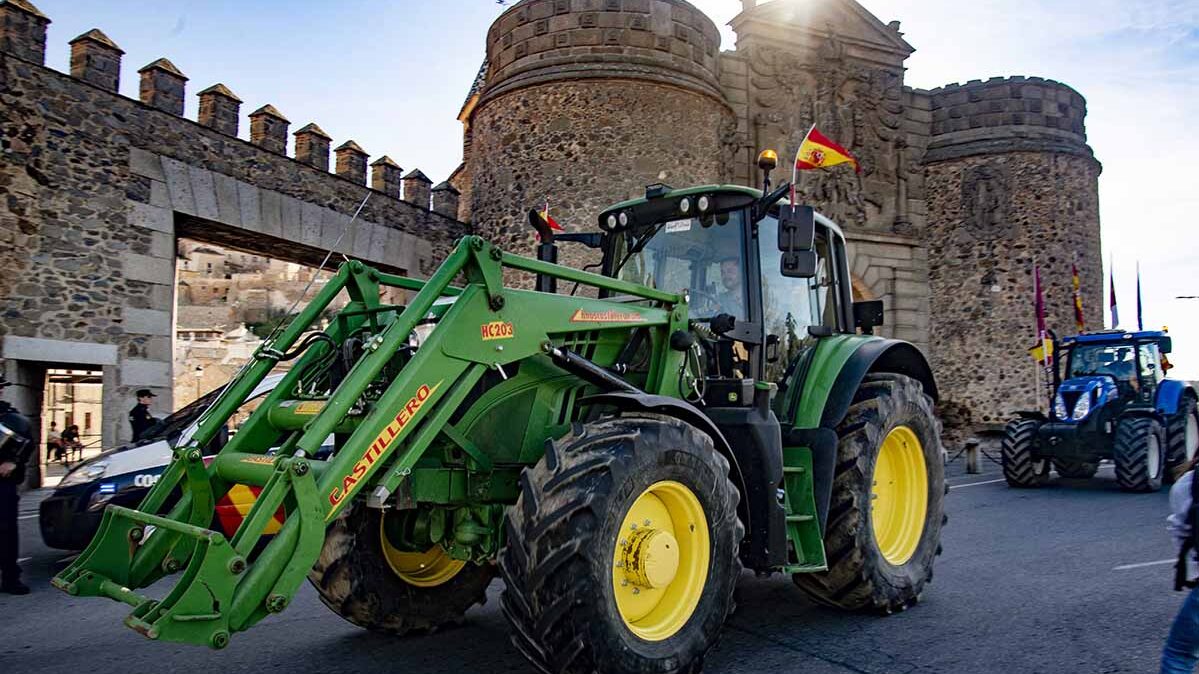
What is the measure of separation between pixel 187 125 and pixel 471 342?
11.8m

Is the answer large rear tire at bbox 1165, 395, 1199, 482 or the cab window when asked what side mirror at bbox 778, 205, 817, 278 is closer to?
large rear tire at bbox 1165, 395, 1199, 482

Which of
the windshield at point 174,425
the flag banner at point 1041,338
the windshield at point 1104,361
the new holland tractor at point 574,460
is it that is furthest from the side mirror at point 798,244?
the flag banner at point 1041,338

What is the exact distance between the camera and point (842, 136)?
21516 millimetres

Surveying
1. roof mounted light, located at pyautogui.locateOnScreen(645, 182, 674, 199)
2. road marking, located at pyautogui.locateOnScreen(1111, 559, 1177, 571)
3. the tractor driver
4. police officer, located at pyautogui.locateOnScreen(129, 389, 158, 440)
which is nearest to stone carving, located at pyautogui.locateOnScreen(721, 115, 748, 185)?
police officer, located at pyautogui.locateOnScreen(129, 389, 158, 440)

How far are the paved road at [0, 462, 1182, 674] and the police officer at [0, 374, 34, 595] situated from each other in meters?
0.20

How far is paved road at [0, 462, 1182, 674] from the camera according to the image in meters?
4.14

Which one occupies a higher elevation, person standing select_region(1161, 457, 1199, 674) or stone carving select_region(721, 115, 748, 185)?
stone carving select_region(721, 115, 748, 185)

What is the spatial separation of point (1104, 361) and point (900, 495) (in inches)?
366

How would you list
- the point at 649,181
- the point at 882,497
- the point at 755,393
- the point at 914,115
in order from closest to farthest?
the point at 755,393 → the point at 882,497 → the point at 649,181 → the point at 914,115

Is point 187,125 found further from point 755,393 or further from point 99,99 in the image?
point 755,393

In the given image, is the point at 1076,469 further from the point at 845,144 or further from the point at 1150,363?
the point at 845,144

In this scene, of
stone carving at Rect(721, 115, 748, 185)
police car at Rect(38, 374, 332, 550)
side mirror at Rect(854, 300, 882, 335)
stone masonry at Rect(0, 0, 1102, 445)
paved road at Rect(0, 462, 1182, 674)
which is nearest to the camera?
paved road at Rect(0, 462, 1182, 674)

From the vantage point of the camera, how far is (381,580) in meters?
4.43

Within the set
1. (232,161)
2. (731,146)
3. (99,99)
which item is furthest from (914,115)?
(99,99)
